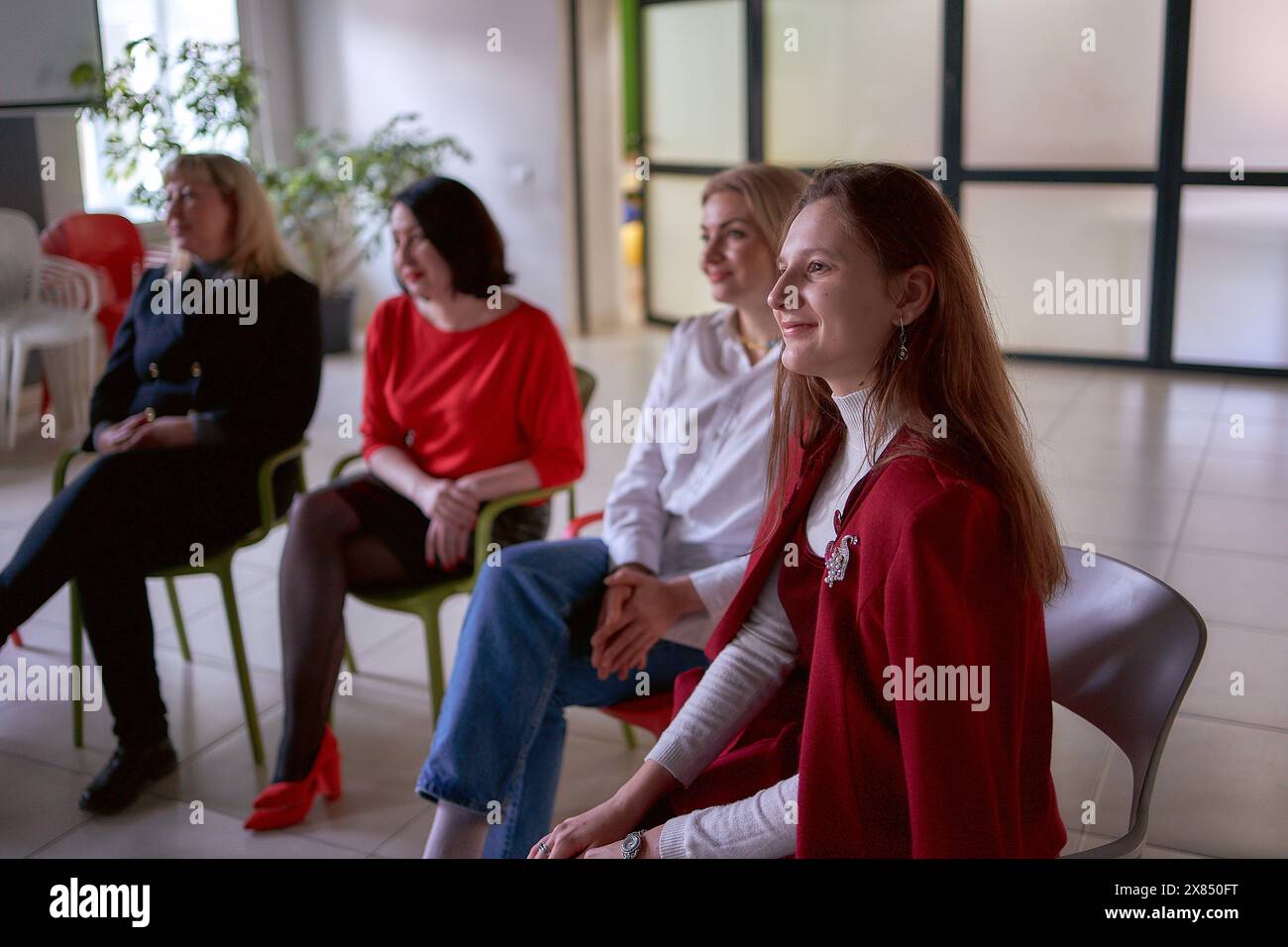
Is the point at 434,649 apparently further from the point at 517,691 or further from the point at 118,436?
the point at 118,436

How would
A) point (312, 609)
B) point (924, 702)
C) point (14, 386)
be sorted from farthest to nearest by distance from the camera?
point (14, 386) → point (312, 609) → point (924, 702)

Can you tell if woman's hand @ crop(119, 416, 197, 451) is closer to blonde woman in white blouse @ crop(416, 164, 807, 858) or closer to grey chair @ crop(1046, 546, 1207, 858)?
blonde woman in white blouse @ crop(416, 164, 807, 858)

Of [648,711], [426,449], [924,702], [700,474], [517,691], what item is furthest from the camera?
[426,449]

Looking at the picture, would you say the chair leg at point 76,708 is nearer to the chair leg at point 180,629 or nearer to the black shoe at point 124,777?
the black shoe at point 124,777

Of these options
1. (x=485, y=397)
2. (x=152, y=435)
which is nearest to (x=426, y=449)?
(x=485, y=397)

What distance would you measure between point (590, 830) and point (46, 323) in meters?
3.14

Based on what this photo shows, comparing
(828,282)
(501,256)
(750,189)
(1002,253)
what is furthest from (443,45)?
(828,282)

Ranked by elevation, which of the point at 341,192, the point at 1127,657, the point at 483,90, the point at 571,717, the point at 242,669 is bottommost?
the point at 571,717

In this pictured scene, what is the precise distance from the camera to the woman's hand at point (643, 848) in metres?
1.36

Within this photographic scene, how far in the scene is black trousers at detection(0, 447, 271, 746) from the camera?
2416mm

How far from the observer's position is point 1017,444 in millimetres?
1275

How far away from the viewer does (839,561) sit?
1284 mm

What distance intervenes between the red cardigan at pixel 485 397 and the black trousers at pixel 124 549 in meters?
0.39
